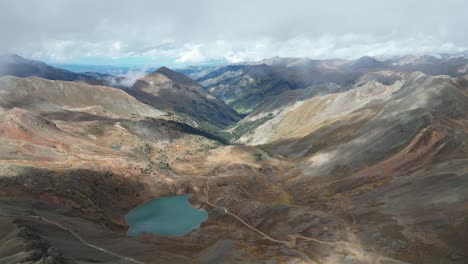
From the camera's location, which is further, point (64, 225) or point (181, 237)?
point (181, 237)

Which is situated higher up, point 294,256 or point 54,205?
point 54,205

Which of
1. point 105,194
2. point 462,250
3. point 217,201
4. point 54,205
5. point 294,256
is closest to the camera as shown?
point 462,250

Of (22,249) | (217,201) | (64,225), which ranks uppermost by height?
(22,249)

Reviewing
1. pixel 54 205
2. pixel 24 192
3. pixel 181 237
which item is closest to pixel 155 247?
pixel 181 237

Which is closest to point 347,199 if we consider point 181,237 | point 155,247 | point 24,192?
point 181,237

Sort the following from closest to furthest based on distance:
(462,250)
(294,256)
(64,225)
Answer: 1. (462,250)
2. (294,256)
3. (64,225)

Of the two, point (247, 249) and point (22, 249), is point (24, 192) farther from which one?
point (247, 249)
